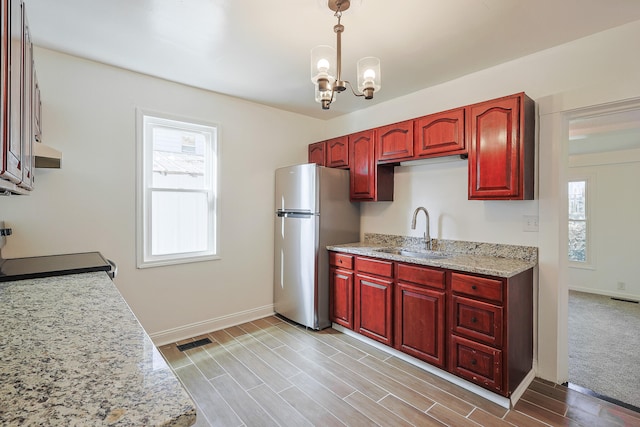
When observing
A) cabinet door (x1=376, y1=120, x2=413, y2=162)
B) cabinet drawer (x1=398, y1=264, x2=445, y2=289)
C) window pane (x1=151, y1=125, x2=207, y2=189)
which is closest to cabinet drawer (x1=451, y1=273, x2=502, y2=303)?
cabinet drawer (x1=398, y1=264, x2=445, y2=289)

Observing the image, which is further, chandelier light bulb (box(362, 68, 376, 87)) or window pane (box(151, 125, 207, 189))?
window pane (box(151, 125, 207, 189))

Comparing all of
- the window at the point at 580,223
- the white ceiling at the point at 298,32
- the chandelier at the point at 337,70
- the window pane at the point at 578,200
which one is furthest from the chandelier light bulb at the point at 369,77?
the window pane at the point at 578,200

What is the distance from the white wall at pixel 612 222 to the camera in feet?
15.3

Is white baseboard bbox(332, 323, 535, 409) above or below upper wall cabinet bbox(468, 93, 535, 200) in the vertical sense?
below

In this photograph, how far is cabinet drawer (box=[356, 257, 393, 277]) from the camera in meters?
2.85

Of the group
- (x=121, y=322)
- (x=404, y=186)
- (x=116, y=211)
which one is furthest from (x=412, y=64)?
(x=116, y=211)

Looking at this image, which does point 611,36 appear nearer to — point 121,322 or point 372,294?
point 372,294

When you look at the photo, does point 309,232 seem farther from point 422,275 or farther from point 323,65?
point 323,65

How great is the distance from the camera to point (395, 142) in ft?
10.3

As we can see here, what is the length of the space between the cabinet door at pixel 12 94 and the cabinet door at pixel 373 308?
258 centimetres

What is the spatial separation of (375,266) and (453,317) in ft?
2.69

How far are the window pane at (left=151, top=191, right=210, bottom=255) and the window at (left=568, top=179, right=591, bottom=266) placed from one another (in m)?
5.69

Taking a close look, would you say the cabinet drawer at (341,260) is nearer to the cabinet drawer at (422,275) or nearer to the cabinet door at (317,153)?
the cabinet drawer at (422,275)

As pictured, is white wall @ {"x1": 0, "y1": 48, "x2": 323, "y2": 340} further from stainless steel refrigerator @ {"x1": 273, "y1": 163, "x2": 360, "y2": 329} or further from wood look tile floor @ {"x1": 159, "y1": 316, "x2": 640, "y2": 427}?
wood look tile floor @ {"x1": 159, "y1": 316, "x2": 640, "y2": 427}
